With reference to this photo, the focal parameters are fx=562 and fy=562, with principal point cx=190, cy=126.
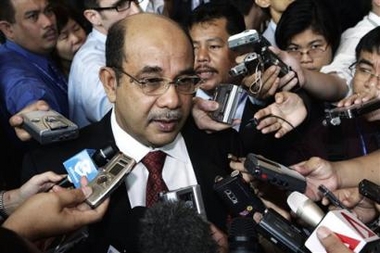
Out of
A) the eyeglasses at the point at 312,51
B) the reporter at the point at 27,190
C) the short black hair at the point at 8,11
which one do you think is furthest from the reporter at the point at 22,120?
the eyeglasses at the point at 312,51

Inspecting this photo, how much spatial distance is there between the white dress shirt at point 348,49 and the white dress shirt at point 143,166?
839 millimetres

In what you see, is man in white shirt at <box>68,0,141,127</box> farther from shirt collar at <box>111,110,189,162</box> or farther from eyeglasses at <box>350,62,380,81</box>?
eyeglasses at <box>350,62,380,81</box>

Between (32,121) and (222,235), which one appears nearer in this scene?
(222,235)

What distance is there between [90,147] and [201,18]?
102cm

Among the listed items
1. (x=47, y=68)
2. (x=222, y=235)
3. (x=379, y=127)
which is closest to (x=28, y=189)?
(x=222, y=235)

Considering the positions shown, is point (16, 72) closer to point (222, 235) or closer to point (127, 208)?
point (127, 208)

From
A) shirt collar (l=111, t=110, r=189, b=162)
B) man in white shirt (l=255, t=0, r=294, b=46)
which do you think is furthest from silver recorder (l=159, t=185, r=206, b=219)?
man in white shirt (l=255, t=0, r=294, b=46)

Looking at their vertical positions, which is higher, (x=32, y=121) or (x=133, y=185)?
(x=32, y=121)

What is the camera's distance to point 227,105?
5.66 feet

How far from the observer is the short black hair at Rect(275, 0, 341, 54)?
2.53 meters

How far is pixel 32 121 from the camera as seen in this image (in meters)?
1.56

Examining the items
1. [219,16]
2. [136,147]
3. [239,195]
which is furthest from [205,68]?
[239,195]

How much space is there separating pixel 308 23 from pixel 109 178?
1514mm

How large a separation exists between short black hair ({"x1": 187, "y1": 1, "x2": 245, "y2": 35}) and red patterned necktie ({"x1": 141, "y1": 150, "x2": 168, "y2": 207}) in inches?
37.9
